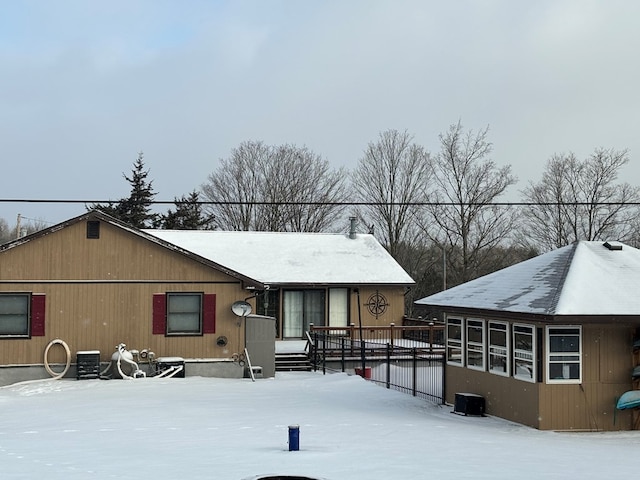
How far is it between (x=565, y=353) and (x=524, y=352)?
35.9 inches

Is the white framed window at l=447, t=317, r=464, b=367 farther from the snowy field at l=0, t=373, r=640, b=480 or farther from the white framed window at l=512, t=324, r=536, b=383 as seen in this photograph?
the white framed window at l=512, t=324, r=536, b=383

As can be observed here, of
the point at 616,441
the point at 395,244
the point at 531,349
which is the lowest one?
the point at 616,441

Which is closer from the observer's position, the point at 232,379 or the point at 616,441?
the point at 616,441

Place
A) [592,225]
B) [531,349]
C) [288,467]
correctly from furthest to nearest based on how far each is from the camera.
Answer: [592,225] < [531,349] < [288,467]

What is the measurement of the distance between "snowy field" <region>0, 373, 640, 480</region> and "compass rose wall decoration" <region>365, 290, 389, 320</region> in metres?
13.0

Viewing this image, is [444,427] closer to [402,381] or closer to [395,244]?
[402,381]

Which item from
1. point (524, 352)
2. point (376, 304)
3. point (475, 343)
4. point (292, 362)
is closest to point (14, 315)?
point (292, 362)

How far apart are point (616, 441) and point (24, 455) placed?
10.7 m

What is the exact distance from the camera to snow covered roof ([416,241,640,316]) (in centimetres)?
1583

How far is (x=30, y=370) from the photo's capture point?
74.8 feet

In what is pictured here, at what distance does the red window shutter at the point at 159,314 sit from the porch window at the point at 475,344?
9.72 meters

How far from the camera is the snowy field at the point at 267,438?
11047 millimetres

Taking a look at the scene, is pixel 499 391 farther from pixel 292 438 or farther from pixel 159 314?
pixel 159 314

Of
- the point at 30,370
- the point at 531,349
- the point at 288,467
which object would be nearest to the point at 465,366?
the point at 531,349
